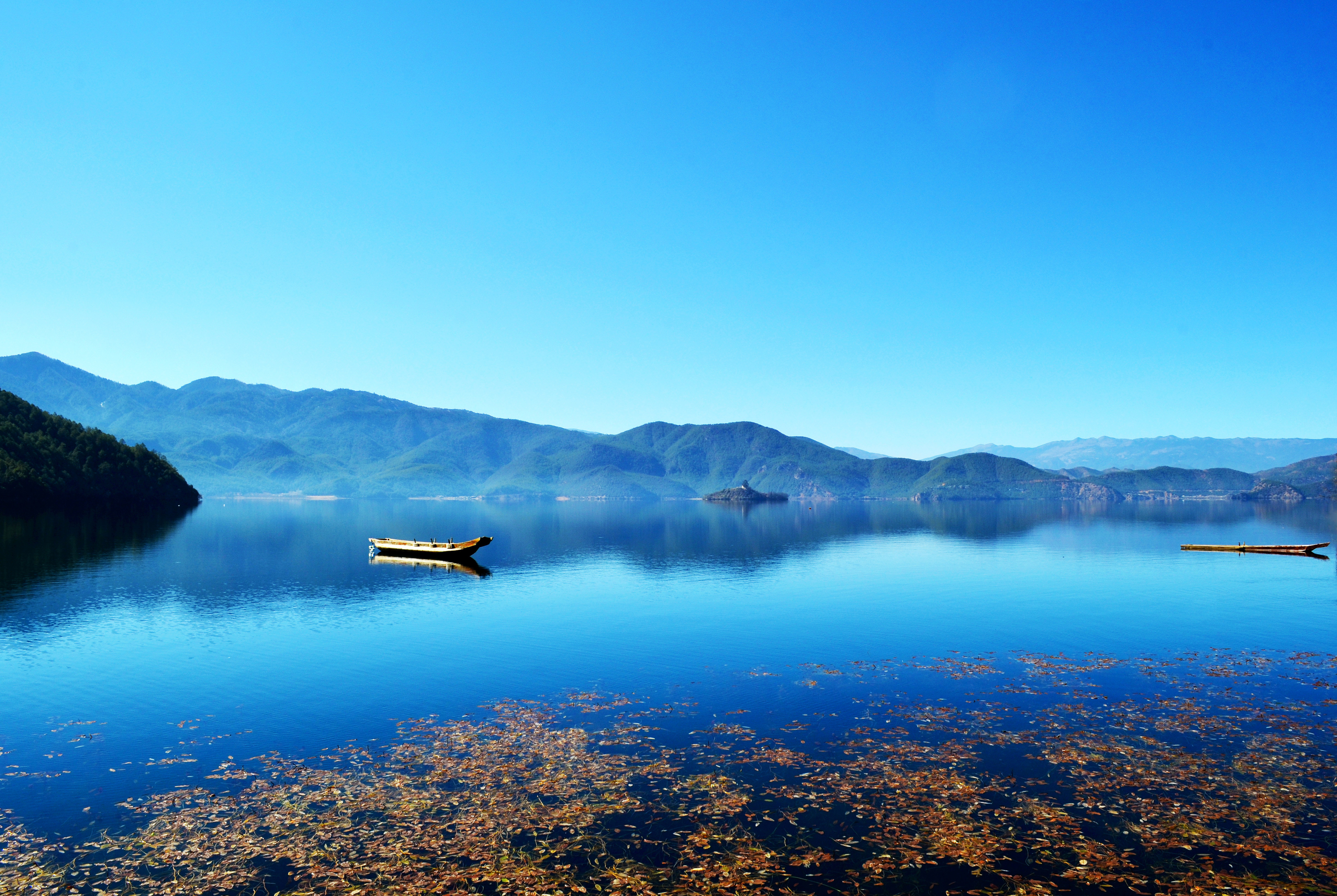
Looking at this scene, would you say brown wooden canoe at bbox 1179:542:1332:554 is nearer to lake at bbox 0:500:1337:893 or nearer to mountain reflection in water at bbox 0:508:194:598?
lake at bbox 0:500:1337:893

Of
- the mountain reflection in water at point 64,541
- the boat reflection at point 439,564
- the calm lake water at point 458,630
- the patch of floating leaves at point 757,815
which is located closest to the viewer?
the patch of floating leaves at point 757,815

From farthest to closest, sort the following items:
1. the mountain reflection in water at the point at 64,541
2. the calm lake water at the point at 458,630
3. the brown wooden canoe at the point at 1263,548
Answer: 1. the brown wooden canoe at the point at 1263,548
2. the mountain reflection in water at the point at 64,541
3. the calm lake water at the point at 458,630

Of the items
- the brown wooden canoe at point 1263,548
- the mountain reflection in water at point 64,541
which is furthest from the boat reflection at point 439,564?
the brown wooden canoe at point 1263,548

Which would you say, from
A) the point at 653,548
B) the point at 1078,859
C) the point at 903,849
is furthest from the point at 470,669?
the point at 653,548

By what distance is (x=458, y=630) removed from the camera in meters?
60.6

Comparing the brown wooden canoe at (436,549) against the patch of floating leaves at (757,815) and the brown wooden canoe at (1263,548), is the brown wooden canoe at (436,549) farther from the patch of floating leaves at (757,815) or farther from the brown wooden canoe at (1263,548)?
the brown wooden canoe at (1263,548)

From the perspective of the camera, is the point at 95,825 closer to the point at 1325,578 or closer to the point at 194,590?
the point at 194,590

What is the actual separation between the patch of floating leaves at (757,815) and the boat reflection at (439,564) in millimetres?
68017

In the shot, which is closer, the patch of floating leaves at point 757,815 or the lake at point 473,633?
the patch of floating leaves at point 757,815

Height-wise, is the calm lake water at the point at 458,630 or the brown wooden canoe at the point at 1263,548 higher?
the brown wooden canoe at the point at 1263,548

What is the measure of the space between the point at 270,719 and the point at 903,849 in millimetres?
29930

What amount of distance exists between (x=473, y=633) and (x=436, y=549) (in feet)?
201

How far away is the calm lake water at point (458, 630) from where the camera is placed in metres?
34.8

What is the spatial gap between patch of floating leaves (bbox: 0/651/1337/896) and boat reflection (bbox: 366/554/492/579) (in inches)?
2678
